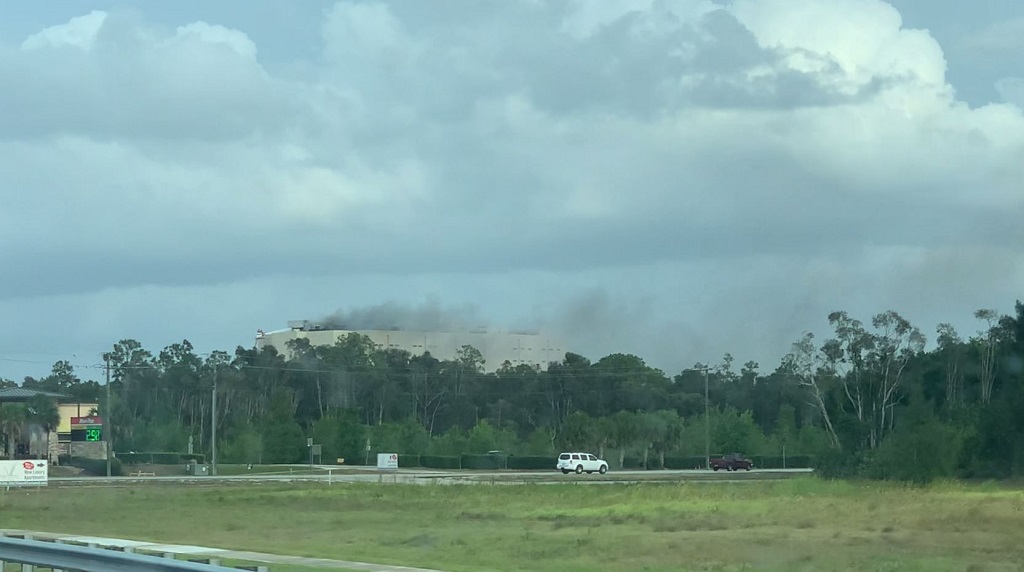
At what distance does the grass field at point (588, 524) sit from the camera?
2578cm

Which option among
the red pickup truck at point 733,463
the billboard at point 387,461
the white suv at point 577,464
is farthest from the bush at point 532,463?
the billboard at point 387,461

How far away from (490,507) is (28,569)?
2783 cm

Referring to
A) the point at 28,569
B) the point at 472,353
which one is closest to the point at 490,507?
the point at 28,569

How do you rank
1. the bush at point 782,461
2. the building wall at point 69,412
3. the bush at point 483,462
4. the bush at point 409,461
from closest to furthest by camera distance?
the bush at point 483,462 < the bush at point 782,461 < the bush at point 409,461 < the building wall at point 69,412

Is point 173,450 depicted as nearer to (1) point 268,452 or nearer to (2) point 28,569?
(1) point 268,452

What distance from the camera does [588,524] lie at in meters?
36.5

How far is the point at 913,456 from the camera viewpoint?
61312 millimetres

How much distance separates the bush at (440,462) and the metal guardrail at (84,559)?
9394 centimetres

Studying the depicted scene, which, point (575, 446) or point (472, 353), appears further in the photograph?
point (472, 353)

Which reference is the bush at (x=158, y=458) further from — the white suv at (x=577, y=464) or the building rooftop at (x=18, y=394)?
the white suv at (x=577, y=464)

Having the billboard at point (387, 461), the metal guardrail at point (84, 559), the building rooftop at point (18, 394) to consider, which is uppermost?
the building rooftop at point (18, 394)

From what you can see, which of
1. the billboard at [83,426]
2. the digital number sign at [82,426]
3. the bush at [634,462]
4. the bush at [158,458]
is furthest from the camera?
the bush at [634,462]

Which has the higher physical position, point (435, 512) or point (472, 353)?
point (472, 353)

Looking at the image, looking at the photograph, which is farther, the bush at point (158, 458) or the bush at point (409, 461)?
the bush at point (409, 461)
